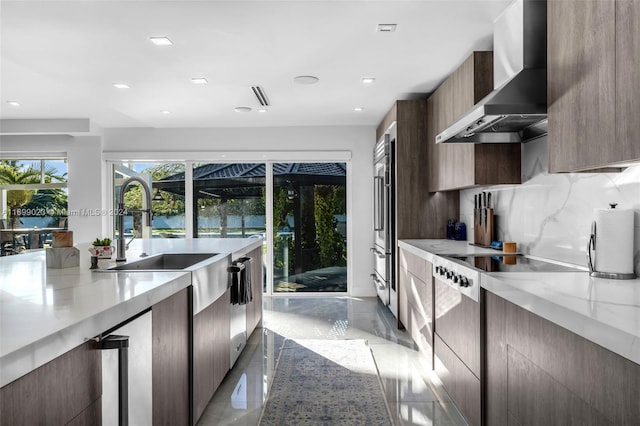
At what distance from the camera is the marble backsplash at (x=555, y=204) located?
2.04 meters

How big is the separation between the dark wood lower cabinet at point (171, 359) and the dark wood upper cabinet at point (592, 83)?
179cm

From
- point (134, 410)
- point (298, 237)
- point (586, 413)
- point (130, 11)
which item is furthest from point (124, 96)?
point (586, 413)

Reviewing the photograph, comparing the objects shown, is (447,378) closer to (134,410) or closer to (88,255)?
(134,410)

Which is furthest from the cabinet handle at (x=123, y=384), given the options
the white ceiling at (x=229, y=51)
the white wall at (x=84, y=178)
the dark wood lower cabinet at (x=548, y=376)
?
the white wall at (x=84, y=178)

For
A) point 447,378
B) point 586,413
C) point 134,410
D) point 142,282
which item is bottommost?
point 447,378

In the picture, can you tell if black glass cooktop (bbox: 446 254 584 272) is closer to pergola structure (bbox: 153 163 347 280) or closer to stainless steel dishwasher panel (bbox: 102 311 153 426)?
stainless steel dishwasher panel (bbox: 102 311 153 426)

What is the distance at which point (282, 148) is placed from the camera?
6.28 meters

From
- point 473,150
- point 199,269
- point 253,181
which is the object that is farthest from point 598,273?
point 253,181

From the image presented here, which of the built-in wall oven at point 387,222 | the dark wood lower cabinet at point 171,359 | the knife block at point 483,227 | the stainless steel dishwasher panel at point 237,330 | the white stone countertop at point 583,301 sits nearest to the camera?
the white stone countertop at point 583,301

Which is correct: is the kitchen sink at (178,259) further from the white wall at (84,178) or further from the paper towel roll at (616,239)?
the white wall at (84,178)

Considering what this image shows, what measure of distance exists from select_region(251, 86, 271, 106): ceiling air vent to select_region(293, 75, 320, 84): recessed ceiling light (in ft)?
1.51

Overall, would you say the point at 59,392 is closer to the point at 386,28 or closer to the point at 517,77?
the point at 517,77

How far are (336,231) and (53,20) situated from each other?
4.35m

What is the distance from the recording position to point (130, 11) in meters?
2.63
